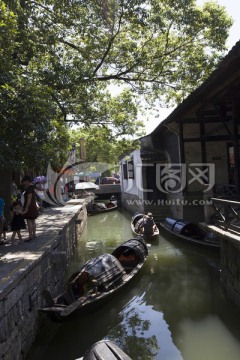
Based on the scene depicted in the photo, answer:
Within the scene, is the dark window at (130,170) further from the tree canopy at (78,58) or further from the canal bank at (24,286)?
the canal bank at (24,286)

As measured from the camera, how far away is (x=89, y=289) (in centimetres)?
788

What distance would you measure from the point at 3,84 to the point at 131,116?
11.9 m

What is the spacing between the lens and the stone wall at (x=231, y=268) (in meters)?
7.70

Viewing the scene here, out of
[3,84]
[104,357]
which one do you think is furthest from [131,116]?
[104,357]

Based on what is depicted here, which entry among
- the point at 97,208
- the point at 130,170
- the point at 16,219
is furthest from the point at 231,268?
the point at 97,208

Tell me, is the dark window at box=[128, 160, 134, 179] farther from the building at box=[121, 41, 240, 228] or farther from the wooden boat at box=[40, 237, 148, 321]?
the wooden boat at box=[40, 237, 148, 321]

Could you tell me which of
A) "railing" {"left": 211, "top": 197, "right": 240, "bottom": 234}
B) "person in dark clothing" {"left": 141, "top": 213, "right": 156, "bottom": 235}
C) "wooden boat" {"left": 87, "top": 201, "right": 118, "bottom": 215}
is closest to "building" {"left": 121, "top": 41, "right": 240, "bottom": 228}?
"railing" {"left": 211, "top": 197, "right": 240, "bottom": 234}

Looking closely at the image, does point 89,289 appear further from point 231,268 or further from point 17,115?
point 17,115

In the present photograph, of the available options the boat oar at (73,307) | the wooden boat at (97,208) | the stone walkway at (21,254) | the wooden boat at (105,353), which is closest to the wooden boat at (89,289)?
the boat oar at (73,307)

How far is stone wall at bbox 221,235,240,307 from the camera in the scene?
7703 millimetres

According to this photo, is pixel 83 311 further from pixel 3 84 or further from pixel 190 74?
pixel 190 74

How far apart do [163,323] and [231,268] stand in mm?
2062

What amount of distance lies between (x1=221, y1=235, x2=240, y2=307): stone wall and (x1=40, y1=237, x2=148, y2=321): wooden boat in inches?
93.9

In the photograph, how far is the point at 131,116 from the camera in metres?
18.6
